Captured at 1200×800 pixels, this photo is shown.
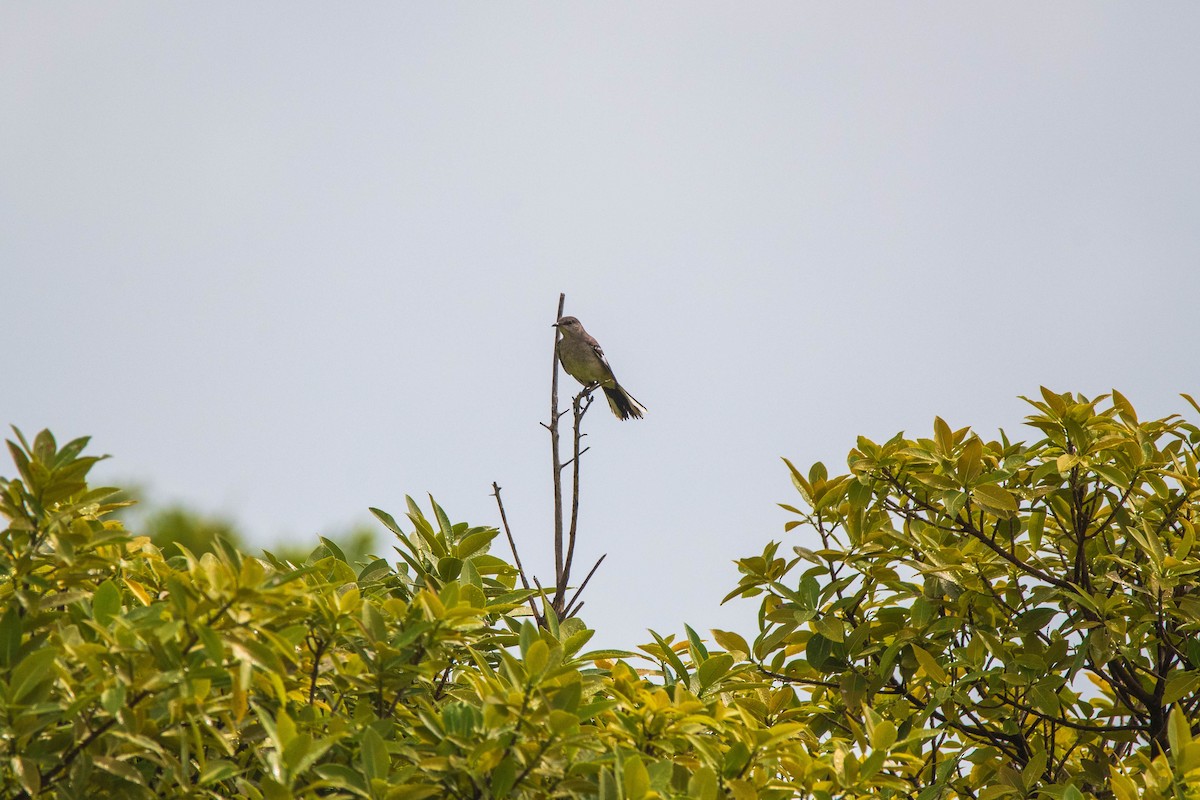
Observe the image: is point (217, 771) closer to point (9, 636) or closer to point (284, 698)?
point (284, 698)

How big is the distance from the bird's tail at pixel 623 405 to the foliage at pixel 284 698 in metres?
8.57

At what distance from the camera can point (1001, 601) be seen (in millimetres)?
3561

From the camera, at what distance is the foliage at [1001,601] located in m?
3.38

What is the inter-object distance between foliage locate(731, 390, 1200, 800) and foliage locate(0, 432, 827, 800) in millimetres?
778

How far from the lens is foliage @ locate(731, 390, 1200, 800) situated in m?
3.38

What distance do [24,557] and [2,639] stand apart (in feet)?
0.60

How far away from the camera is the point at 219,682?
2.30m

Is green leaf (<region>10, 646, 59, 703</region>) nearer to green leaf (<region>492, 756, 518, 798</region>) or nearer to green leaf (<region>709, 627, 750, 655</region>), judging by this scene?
green leaf (<region>492, 756, 518, 798</region>)

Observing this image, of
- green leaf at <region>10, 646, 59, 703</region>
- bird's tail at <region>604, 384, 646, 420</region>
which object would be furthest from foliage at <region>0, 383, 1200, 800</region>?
bird's tail at <region>604, 384, 646, 420</region>

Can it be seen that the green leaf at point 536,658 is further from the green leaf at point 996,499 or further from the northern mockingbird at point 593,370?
the northern mockingbird at point 593,370

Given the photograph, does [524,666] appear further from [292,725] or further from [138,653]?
[138,653]

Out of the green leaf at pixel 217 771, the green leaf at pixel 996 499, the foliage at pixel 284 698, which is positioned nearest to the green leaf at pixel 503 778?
the foliage at pixel 284 698

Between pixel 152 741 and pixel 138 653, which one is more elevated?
pixel 138 653

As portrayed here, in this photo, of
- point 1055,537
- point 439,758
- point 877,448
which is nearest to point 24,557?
point 439,758
